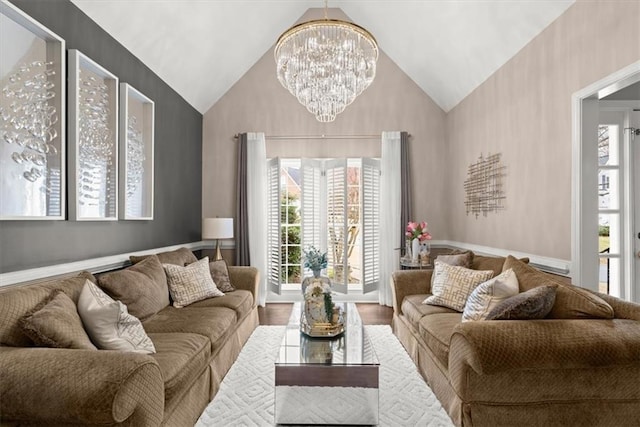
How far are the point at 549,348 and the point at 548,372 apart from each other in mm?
159

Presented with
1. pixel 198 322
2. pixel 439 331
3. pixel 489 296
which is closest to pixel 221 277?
pixel 198 322

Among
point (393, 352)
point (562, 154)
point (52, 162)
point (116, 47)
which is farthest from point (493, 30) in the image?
point (52, 162)

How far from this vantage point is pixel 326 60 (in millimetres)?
3057

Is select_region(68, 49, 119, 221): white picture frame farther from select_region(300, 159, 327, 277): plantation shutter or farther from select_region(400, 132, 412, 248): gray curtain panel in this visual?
select_region(400, 132, 412, 248): gray curtain panel

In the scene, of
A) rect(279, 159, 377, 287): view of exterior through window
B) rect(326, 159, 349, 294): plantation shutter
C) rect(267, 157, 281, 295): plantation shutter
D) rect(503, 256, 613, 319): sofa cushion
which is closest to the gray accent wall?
rect(267, 157, 281, 295): plantation shutter

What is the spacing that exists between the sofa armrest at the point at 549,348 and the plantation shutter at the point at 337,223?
11.7 feet

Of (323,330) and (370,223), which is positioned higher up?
(370,223)

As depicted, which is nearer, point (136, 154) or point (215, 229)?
point (136, 154)

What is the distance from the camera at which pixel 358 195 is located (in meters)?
5.59

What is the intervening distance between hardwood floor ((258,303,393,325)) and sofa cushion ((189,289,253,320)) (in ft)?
2.93

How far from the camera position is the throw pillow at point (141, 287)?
261 cm

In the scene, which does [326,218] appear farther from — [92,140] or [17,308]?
[17,308]

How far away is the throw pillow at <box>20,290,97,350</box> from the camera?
1.74 m

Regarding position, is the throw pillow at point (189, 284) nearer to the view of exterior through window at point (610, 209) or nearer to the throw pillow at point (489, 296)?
the throw pillow at point (489, 296)
